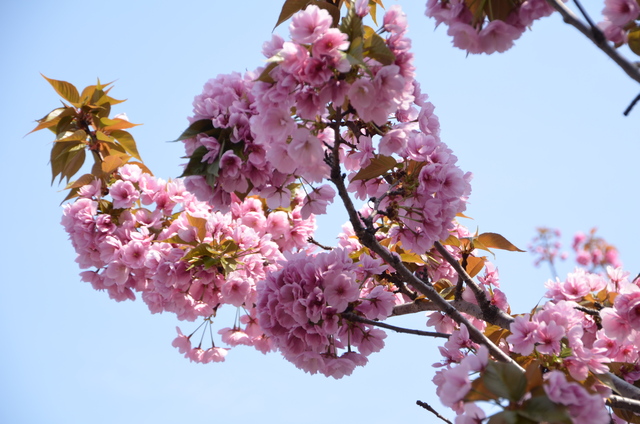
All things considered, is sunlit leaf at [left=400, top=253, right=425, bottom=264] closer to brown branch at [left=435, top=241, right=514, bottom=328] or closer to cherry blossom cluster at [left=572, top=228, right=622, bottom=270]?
brown branch at [left=435, top=241, right=514, bottom=328]

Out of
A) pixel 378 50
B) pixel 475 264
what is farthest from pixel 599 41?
pixel 475 264

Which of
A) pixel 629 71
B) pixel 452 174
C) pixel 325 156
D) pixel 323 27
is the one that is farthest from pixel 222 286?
pixel 629 71

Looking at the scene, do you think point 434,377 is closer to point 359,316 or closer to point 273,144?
point 359,316

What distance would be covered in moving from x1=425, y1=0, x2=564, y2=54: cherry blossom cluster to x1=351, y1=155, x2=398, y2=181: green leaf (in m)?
0.53

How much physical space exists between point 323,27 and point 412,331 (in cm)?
111

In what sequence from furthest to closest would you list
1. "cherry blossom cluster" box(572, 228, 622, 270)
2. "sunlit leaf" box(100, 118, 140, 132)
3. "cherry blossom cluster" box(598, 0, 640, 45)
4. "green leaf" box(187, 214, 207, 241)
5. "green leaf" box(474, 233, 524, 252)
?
"cherry blossom cluster" box(572, 228, 622, 270) < "sunlit leaf" box(100, 118, 140, 132) < "green leaf" box(187, 214, 207, 241) < "green leaf" box(474, 233, 524, 252) < "cherry blossom cluster" box(598, 0, 640, 45)

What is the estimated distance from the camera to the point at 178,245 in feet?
9.85

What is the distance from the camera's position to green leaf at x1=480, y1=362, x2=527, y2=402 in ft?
4.44

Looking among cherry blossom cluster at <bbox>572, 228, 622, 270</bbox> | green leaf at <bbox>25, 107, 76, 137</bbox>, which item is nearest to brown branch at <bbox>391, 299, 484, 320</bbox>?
green leaf at <bbox>25, 107, 76, 137</bbox>

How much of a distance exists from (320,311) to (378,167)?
62 cm

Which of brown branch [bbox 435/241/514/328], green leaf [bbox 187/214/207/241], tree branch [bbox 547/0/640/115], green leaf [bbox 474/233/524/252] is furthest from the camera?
green leaf [bbox 187/214/207/241]

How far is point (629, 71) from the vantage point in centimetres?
141

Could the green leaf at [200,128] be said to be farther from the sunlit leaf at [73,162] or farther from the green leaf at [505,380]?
the sunlit leaf at [73,162]

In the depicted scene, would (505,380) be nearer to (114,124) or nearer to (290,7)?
(290,7)
